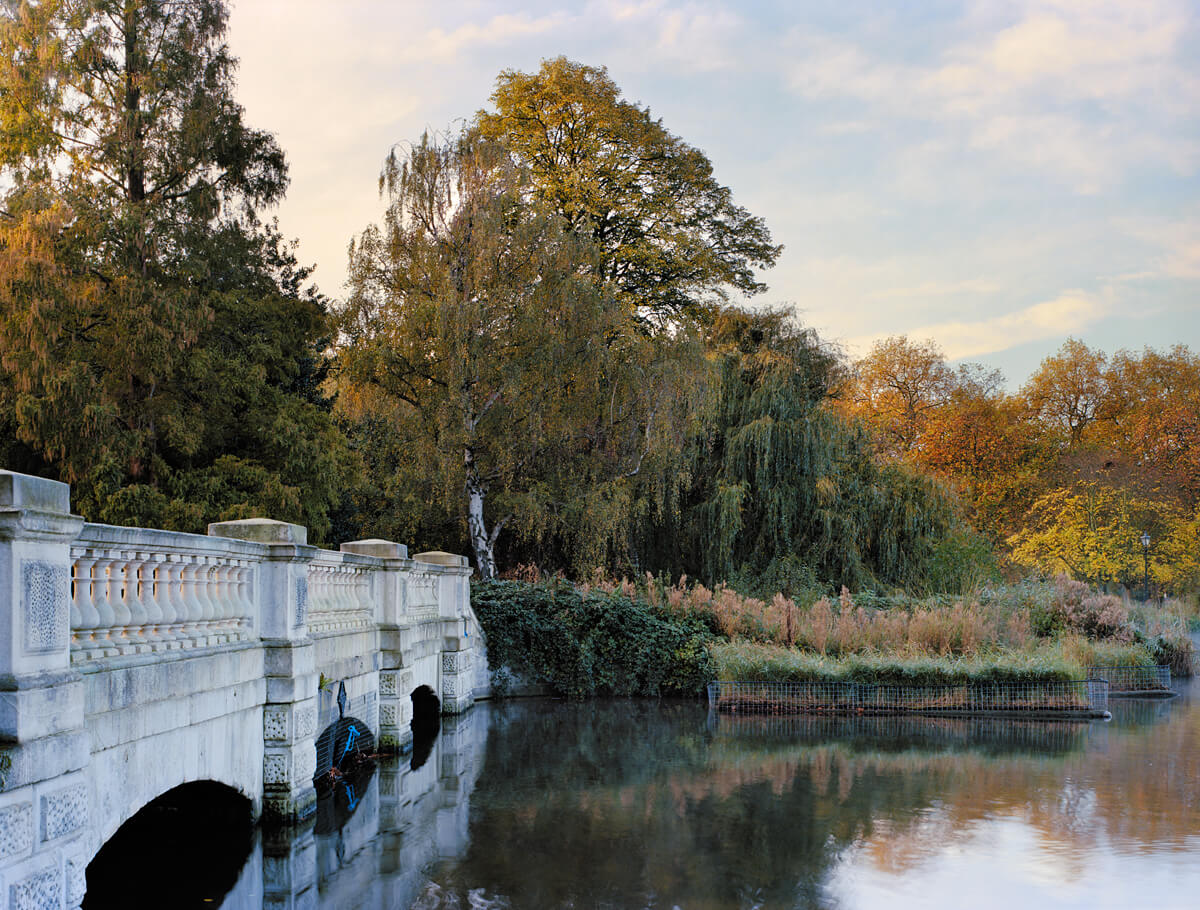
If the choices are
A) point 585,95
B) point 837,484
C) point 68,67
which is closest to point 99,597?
point 68,67

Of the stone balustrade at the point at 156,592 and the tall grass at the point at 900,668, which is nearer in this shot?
the stone balustrade at the point at 156,592

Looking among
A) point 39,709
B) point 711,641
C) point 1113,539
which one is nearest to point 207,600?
point 39,709

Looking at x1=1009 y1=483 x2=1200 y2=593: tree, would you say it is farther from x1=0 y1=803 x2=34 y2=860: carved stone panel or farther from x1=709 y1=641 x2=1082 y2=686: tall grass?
x1=0 y1=803 x2=34 y2=860: carved stone panel

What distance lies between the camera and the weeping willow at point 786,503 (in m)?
21.8

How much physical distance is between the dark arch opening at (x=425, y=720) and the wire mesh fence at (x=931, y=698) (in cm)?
433

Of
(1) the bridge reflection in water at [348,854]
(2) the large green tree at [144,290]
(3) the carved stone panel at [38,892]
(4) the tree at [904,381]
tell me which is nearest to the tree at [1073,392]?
(4) the tree at [904,381]

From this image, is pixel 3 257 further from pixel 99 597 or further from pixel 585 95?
pixel 585 95

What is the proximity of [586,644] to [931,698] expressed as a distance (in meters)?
5.51

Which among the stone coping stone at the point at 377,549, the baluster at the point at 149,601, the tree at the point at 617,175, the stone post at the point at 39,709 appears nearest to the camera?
the stone post at the point at 39,709

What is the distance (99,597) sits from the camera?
5.50m

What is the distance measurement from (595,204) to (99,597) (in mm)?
20689

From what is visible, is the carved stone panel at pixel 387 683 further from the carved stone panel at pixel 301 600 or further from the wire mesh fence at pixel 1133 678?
the wire mesh fence at pixel 1133 678

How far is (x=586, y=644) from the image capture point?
16.9 m

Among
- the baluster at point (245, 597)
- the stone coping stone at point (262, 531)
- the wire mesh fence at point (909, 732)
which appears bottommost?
the wire mesh fence at point (909, 732)
